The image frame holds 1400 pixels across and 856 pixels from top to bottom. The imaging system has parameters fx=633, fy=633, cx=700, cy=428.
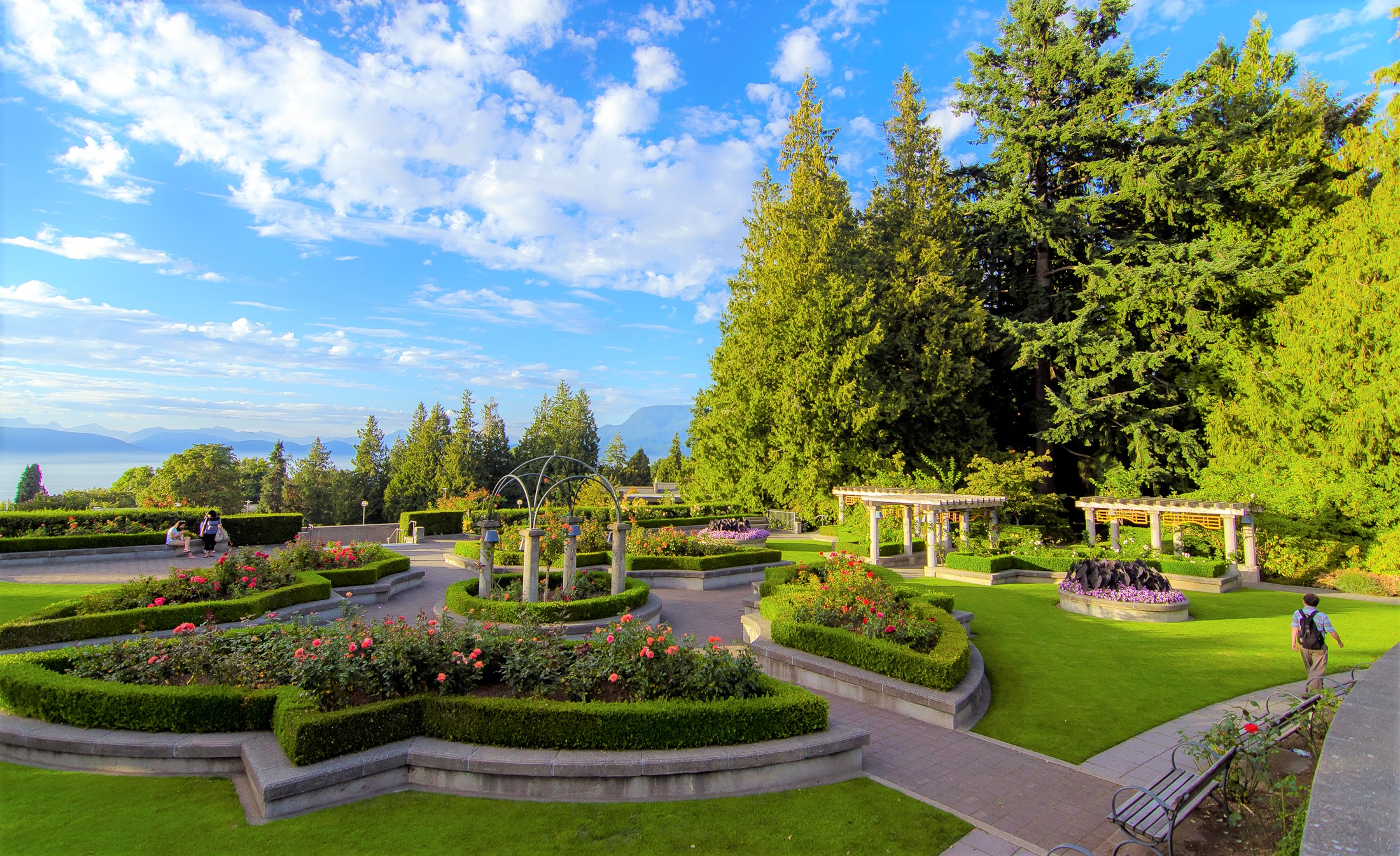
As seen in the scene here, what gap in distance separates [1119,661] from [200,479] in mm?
65515

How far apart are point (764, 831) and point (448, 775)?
305 cm

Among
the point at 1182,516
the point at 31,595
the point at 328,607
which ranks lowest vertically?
the point at 328,607

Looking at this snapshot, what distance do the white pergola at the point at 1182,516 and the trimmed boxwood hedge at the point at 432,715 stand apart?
62.9ft

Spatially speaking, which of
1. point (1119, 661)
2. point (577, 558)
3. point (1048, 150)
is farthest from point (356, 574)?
point (1048, 150)

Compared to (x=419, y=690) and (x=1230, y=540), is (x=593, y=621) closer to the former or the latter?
(x=419, y=690)

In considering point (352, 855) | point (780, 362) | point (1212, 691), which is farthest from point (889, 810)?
point (780, 362)

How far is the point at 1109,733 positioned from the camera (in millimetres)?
8094

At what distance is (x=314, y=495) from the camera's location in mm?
61656

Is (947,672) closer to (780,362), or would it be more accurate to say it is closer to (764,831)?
(764,831)

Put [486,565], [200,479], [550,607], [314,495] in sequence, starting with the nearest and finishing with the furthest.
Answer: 1. [550,607]
2. [486,565]
3. [200,479]
4. [314,495]

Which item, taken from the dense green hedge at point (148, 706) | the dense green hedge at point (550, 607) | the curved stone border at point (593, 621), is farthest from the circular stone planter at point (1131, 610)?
the dense green hedge at point (148, 706)

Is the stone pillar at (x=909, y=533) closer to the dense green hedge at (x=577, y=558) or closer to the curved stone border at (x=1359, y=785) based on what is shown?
the dense green hedge at (x=577, y=558)

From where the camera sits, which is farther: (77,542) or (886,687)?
(77,542)

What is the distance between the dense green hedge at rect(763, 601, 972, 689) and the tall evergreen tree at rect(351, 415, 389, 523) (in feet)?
188
